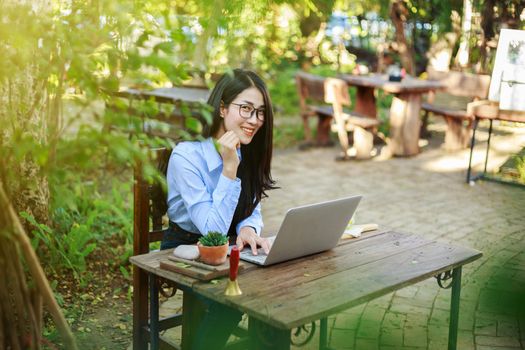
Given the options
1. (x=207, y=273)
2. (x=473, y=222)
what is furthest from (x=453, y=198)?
(x=207, y=273)

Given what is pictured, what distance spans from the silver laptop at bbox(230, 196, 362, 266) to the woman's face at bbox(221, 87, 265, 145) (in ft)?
1.67

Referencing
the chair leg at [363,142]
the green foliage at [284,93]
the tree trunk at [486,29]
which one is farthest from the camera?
the green foliage at [284,93]

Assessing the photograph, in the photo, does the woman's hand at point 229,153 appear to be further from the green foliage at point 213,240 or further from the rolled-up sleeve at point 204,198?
the green foliage at point 213,240

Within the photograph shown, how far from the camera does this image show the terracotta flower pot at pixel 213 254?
90.4 inches

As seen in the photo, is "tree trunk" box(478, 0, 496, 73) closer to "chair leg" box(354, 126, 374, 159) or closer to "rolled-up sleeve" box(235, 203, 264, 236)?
"chair leg" box(354, 126, 374, 159)

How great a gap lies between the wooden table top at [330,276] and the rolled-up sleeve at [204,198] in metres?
0.27

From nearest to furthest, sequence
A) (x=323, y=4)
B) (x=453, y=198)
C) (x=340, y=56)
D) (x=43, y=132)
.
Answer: (x=323, y=4) → (x=43, y=132) → (x=453, y=198) → (x=340, y=56)

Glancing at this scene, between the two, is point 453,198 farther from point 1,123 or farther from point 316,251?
point 1,123

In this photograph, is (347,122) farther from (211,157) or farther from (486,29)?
(211,157)

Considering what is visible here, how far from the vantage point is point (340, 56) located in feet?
44.1

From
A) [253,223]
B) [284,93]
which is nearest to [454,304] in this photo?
[253,223]

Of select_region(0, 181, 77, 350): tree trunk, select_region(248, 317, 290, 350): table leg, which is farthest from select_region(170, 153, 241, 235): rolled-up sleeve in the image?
select_region(0, 181, 77, 350): tree trunk

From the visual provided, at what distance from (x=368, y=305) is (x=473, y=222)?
2106 mm

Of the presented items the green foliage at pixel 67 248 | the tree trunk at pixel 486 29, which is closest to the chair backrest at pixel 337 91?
the tree trunk at pixel 486 29
